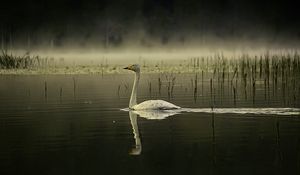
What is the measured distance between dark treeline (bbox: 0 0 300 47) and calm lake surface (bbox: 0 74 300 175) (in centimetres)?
3606

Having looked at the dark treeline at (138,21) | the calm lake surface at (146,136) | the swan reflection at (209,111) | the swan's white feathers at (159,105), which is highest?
the dark treeline at (138,21)

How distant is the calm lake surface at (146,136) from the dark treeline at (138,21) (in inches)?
1420

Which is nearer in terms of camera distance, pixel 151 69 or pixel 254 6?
pixel 151 69

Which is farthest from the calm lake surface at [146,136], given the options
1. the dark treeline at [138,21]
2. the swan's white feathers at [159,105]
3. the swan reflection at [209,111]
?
the dark treeline at [138,21]

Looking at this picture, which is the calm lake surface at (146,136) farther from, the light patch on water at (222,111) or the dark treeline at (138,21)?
the dark treeline at (138,21)

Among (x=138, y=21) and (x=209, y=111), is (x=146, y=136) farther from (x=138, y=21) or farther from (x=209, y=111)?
(x=138, y=21)

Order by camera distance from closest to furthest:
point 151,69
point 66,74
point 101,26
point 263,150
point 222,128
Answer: point 263,150 → point 222,128 → point 66,74 → point 151,69 → point 101,26

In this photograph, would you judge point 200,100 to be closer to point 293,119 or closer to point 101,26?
point 293,119

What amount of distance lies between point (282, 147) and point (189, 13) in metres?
49.9

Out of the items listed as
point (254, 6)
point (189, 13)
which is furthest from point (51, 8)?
point (254, 6)

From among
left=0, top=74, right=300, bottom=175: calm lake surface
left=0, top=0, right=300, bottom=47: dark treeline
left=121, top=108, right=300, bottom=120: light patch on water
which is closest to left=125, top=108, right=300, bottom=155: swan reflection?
left=121, top=108, right=300, bottom=120: light patch on water

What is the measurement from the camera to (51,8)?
61000 mm

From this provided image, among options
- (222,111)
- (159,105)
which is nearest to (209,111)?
(222,111)

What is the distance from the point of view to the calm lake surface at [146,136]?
11.0 metres
